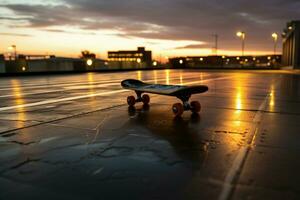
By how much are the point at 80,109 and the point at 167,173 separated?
557 centimetres

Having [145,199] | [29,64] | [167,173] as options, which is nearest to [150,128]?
[167,173]

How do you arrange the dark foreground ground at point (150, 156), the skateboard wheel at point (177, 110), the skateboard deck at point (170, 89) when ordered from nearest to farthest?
the dark foreground ground at point (150, 156), the skateboard wheel at point (177, 110), the skateboard deck at point (170, 89)

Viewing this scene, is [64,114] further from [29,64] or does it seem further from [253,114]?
[29,64]

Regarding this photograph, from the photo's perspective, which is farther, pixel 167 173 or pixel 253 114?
pixel 253 114

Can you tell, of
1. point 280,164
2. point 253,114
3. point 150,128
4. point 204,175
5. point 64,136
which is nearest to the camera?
point 204,175

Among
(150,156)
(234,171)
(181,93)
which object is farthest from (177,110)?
(234,171)

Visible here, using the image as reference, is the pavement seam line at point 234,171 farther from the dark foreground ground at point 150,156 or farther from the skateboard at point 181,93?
the skateboard at point 181,93

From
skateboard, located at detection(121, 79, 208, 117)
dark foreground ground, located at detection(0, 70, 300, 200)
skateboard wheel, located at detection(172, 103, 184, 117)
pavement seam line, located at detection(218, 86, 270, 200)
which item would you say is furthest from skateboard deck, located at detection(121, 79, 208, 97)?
pavement seam line, located at detection(218, 86, 270, 200)

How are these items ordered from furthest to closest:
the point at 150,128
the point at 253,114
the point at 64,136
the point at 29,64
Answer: the point at 29,64, the point at 253,114, the point at 150,128, the point at 64,136

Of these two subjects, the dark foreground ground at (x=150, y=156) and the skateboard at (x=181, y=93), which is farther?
the skateboard at (x=181, y=93)

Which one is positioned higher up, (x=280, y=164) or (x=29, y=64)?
(x=29, y=64)

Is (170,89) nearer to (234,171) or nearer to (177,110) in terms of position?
(177,110)

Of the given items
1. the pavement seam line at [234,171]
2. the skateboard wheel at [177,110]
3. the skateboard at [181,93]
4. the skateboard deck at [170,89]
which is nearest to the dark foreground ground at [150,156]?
the pavement seam line at [234,171]

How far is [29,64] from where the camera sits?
120ft
